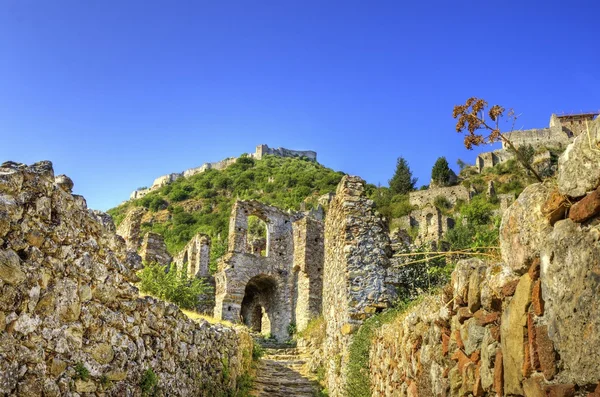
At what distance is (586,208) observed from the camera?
2.72 m

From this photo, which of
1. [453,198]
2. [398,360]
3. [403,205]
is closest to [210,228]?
[403,205]

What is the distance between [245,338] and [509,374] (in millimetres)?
10165

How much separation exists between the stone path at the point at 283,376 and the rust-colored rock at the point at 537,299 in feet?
29.7

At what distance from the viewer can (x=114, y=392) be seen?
189 inches

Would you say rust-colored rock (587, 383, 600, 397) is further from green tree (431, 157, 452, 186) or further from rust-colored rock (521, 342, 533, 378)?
green tree (431, 157, 452, 186)

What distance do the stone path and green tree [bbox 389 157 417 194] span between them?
52.5 meters

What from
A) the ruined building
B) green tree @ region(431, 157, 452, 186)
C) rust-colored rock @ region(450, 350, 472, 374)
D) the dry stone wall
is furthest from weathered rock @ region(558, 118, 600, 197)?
the ruined building

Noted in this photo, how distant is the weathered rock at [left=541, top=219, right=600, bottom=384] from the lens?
8.44ft

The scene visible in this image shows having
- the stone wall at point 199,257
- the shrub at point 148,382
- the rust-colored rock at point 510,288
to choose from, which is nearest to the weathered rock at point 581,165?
the rust-colored rock at point 510,288

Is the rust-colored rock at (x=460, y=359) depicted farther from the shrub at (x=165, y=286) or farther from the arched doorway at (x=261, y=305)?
the arched doorway at (x=261, y=305)

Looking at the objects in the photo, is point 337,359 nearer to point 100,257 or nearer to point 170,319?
point 170,319

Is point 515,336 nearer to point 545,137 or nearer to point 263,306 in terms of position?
point 263,306

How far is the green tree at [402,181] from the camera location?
68.6 m

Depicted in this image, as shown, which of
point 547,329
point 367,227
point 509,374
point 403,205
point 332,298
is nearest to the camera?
point 547,329
